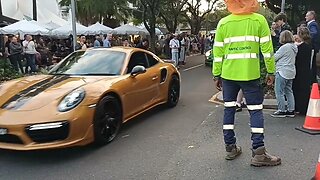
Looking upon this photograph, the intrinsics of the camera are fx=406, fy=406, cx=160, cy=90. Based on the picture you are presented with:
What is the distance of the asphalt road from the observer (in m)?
4.53

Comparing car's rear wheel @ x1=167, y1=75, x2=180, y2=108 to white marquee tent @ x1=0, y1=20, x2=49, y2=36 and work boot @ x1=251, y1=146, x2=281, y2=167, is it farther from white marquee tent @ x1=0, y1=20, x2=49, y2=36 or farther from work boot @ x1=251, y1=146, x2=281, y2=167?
white marquee tent @ x1=0, y1=20, x2=49, y2=36

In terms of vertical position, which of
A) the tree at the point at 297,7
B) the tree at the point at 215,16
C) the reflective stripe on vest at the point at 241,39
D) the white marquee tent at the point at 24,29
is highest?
the tree at the point at 215,16

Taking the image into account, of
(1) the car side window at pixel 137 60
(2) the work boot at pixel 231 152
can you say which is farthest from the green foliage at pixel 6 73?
(2) the work boot at pixel 231 152

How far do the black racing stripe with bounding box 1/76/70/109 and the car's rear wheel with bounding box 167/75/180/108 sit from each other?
2.63m

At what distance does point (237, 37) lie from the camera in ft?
15.3

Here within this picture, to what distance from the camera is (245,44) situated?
4.64 metres

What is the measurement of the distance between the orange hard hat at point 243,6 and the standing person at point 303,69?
2.97 m

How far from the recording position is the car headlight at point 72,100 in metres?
5.11

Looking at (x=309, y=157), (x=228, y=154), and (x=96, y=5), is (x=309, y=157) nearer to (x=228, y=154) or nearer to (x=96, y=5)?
(x=228, y=154)

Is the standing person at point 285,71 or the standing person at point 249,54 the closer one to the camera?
the standing person at point 249,54

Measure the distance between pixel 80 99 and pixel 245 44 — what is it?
2202mm

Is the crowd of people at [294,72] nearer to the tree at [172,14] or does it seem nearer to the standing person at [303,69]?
the standing person at [303,69]

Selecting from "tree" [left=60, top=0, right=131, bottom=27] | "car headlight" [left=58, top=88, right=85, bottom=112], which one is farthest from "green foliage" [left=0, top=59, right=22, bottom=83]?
"tree" [left=60, top=0, right=131, bottom=27]

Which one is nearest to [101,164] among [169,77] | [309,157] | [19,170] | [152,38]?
[19,170]
